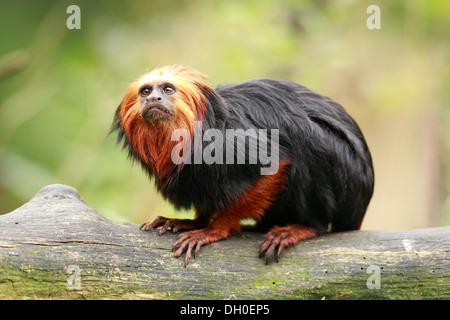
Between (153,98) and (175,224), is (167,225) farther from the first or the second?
(153,98)

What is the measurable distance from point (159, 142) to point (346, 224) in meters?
1.43

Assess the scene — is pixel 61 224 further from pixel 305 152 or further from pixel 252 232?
pixel 305 152

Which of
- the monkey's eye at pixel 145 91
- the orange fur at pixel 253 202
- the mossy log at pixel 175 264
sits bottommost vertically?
the mossy log at pixel 175 264

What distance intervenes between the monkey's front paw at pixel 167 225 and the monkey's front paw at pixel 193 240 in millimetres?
161

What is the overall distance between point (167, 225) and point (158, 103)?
0.82 meters

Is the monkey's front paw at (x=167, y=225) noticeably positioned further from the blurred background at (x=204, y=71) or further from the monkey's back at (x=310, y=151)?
the blurred background at (x=204, y=71)

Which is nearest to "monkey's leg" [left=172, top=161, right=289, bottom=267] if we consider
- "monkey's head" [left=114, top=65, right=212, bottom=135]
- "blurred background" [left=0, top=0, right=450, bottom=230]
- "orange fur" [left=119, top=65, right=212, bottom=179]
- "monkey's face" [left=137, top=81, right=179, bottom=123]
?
"orange fur" [left=119, top=65, right=212, bottom=179]

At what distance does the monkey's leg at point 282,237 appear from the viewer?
10.2 feet

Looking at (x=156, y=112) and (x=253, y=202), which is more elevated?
(x=156, y=112)

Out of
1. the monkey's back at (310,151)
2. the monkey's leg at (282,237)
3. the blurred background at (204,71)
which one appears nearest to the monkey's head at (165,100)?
the monkey's back at (310,151)

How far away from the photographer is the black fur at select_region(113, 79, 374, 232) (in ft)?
Answer: 10.4

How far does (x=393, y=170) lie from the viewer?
6816 mm

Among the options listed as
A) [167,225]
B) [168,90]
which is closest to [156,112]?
[168,90]

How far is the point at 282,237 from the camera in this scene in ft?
10.5
